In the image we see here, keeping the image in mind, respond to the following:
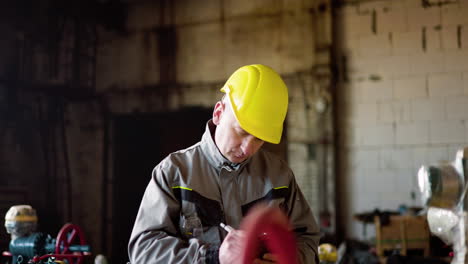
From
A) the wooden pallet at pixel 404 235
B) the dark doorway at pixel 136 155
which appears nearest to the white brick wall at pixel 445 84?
the wooden pallet at pixel 404 235

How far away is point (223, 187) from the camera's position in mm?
1681

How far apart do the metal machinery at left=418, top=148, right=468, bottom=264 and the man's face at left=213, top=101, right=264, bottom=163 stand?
0.63 m

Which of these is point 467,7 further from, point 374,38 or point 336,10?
point 336,10

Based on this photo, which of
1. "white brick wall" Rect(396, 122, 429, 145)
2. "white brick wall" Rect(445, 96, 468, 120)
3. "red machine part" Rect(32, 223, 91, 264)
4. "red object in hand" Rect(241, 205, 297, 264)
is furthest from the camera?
"white brick wall" Rect(396, 122, 429, 145)

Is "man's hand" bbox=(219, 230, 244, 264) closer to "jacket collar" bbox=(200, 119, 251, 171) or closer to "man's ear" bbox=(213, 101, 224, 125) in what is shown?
"jacket collar" bbox=(200, 119, 251, 171)

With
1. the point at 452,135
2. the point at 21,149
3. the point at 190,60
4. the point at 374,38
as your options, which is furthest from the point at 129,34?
the point at 452,135

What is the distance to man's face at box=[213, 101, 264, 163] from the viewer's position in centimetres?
162

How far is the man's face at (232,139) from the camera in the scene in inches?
63.7

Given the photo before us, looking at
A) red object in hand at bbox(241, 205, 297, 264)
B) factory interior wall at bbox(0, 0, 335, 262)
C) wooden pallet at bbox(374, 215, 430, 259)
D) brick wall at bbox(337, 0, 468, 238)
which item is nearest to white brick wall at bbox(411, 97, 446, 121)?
brick wall at bbox(337, 0, 468, 238)

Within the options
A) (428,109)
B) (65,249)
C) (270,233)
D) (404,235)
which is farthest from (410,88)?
(270,233)

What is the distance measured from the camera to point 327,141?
233 inches

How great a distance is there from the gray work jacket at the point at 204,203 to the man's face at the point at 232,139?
32 mm

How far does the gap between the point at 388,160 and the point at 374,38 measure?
1500mm

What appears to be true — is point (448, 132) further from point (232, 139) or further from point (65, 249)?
point (232, 139)
